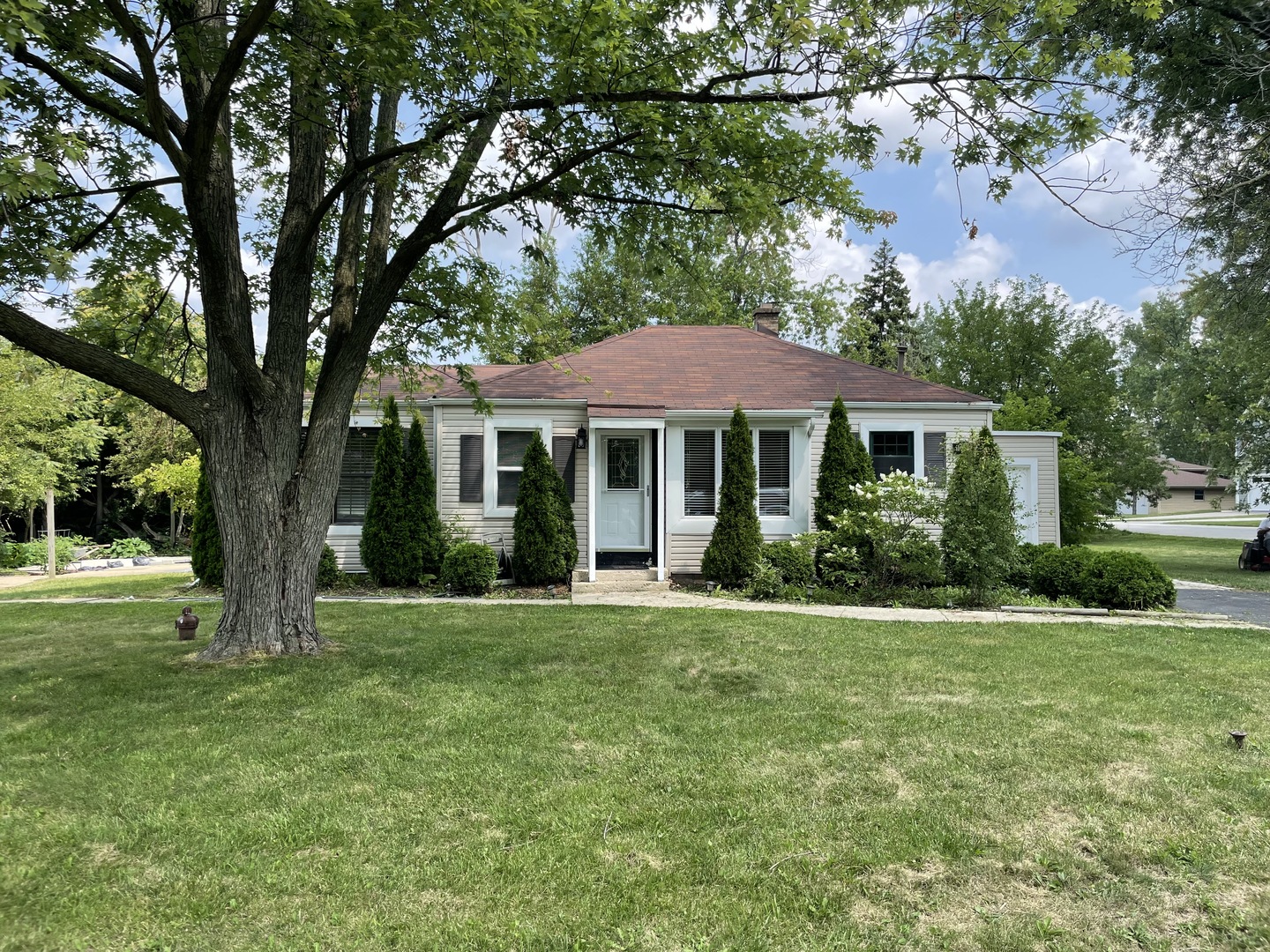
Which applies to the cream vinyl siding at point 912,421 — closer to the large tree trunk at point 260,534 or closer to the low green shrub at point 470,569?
the low green shrub at point 470,569

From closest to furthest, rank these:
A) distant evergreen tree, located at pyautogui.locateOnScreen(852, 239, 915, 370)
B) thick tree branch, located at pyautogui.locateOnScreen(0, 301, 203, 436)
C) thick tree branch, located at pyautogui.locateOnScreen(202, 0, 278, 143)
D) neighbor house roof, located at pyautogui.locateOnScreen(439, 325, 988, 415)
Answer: thick tree branch, located at pyautogui.locateOnScreen(202, 0, 278, 143) → thick tree branch, located at pyautogui.locateOnScreen(0, 301, 203, 436) → neighbor house roof, located at pyautogui.locateOnScreen(439, 325, 988, 415) → distant evergreen tree, located at pyautogui.locateOnScreen(852, 239, 915, 370)

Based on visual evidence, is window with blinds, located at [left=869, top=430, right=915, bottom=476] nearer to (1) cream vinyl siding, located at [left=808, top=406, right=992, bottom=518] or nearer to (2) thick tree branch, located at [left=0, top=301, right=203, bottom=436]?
(1) cream vinyl siding, located at [left=808, top=406, right=992, bottom=518]

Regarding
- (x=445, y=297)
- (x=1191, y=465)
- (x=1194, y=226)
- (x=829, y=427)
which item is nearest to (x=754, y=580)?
(x=829, y=427)

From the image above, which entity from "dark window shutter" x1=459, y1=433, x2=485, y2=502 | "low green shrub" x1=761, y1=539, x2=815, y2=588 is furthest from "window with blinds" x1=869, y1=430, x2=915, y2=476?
"dark window shutter" x1=459, y1=433, x2=485, y2=502

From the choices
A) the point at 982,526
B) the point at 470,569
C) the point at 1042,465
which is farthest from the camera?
the point at 1042,465

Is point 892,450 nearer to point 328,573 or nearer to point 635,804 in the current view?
point 328,573

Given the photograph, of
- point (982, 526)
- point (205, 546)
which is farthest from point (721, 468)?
point (205, 546)

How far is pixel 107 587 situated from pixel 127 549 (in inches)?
402

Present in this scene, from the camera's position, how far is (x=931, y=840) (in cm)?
329

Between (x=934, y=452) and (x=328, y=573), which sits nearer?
(x=328, y=573)

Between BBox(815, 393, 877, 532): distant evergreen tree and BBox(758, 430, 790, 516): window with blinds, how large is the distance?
2.58 ft

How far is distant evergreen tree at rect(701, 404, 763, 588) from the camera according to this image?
1178 centimetres

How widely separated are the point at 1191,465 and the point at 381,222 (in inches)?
3119

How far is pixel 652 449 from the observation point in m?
13.4
